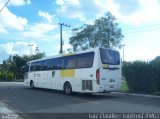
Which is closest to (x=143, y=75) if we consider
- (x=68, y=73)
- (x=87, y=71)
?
(x=87, y=71)

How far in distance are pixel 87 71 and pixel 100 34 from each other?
44.7 metres

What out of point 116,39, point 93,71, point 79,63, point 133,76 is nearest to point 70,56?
point 79,63

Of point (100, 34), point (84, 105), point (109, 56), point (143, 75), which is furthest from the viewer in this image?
point (100, 34)

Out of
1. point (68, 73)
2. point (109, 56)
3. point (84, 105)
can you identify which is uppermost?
point (109, 56)

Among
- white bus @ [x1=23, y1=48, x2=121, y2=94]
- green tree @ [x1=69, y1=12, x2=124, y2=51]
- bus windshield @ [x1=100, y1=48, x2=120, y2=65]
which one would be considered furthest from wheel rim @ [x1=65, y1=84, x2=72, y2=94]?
green tree @ [x1=69, y1=12, x2=124, y2=51]

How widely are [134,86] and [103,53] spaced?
254 inches

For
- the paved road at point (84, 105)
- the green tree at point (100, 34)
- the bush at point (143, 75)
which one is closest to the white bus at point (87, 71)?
the paved road at point (84, 105)

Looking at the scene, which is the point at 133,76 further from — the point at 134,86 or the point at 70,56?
the point at 70,56

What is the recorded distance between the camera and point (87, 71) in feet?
71.6

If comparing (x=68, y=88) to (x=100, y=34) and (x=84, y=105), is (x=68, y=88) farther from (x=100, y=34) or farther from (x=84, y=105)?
(x=100, y=34)

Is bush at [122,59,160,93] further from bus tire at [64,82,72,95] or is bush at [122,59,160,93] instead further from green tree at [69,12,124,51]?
green tree at [69,12,124,51]

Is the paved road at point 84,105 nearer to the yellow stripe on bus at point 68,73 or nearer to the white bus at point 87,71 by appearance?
the white bus at point 87,71

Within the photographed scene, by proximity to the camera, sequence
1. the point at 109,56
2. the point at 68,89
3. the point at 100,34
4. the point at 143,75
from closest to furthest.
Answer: the point at 109,56
the point at 68,89
the point at 143,75
the point at 100,34

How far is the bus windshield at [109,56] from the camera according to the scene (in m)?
21.4
